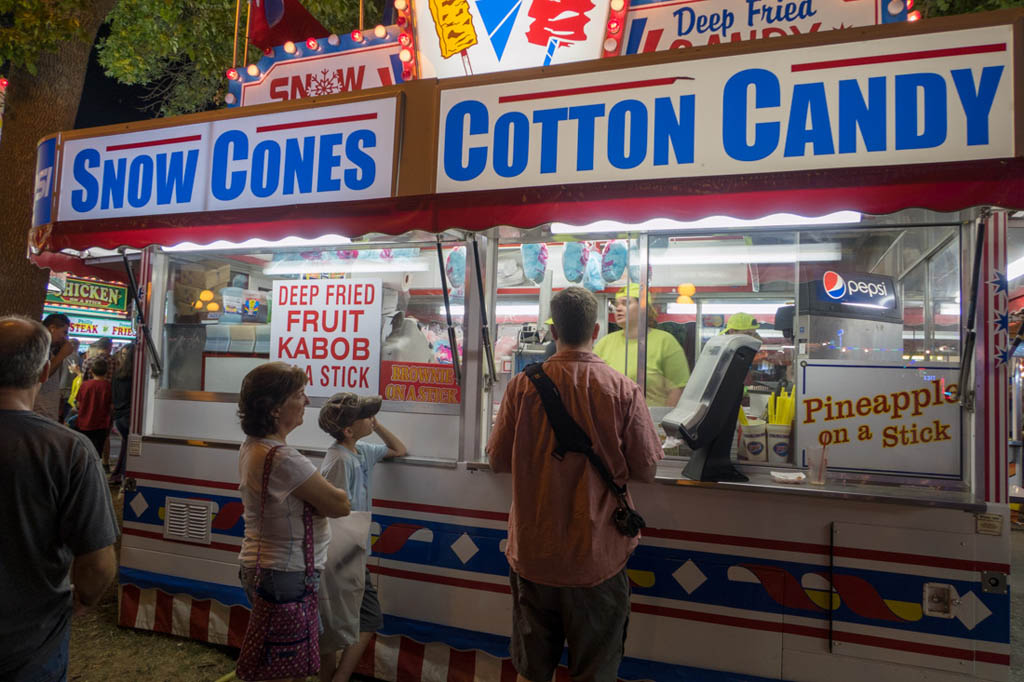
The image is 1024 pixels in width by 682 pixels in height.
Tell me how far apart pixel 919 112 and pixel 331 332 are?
3.37 metres

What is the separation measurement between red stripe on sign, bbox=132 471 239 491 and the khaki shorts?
7.79ft

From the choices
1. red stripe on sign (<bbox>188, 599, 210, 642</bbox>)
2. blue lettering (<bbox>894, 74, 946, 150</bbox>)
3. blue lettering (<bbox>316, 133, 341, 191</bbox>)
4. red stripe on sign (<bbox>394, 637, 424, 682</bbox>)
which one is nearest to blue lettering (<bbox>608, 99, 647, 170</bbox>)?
blue lettering (<bbox>894, 74, 946, 150</bbox>)

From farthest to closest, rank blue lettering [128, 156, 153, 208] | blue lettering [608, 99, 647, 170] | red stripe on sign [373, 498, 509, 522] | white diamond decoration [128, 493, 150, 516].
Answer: white diamond decoration [128, 493, 150, 516]
blue lettering [128, 156, 153, 208]
red stripe on sign [373, 498, 509, 522]
blue lettering [608, 99, 647, 170]

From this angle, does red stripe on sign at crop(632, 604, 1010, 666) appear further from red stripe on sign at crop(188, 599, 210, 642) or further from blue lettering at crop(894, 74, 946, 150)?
red stripe on sign at crop(188, 599, 210, 642)

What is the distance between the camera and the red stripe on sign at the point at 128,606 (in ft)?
14.2

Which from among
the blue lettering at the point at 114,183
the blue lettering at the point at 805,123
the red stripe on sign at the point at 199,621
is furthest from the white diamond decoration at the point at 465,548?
the blue lettering at the point at 114,183

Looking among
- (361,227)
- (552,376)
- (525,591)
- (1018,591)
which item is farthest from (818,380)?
(1018,591)

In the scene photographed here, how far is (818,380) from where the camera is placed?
3.42 m

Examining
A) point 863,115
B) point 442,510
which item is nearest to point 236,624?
point 442,510

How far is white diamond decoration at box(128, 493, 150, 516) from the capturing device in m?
4.39

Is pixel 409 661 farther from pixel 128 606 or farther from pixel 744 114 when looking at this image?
pixel 744 114

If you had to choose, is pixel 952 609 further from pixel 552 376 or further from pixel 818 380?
pixel 552 376

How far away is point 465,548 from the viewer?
356 cm

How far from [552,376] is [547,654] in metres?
1.08
